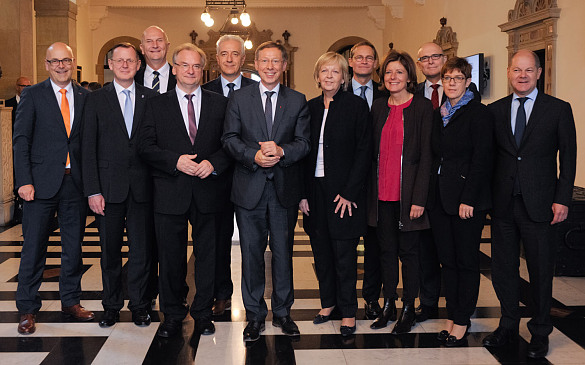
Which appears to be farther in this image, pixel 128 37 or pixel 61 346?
pixel 128 37

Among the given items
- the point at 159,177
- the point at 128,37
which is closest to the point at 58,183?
the point at 159,177

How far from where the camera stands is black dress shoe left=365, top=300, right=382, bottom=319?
15.3 ft

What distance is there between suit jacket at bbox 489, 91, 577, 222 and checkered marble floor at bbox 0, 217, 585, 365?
0.95 meters

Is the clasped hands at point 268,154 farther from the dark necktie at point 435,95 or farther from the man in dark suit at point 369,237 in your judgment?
the dark necktie at point 435,95

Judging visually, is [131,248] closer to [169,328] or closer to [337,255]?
[169,328]

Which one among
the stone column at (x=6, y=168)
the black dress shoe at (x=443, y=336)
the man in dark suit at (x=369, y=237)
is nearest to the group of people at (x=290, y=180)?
the black dress shoe at (x=443, y=336)

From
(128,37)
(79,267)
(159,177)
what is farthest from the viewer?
(128,37)

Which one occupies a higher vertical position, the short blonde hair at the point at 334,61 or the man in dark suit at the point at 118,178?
the short blonde hair at the point at 334,61

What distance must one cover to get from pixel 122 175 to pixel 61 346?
45.9 inches

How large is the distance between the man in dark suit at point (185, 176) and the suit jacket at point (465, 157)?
55.1 inches


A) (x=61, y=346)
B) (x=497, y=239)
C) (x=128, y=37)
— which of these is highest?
(x=128, y=37)

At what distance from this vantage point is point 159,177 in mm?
4219

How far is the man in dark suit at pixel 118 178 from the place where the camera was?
4.31 m

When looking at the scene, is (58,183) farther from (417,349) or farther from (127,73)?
(417,349)
